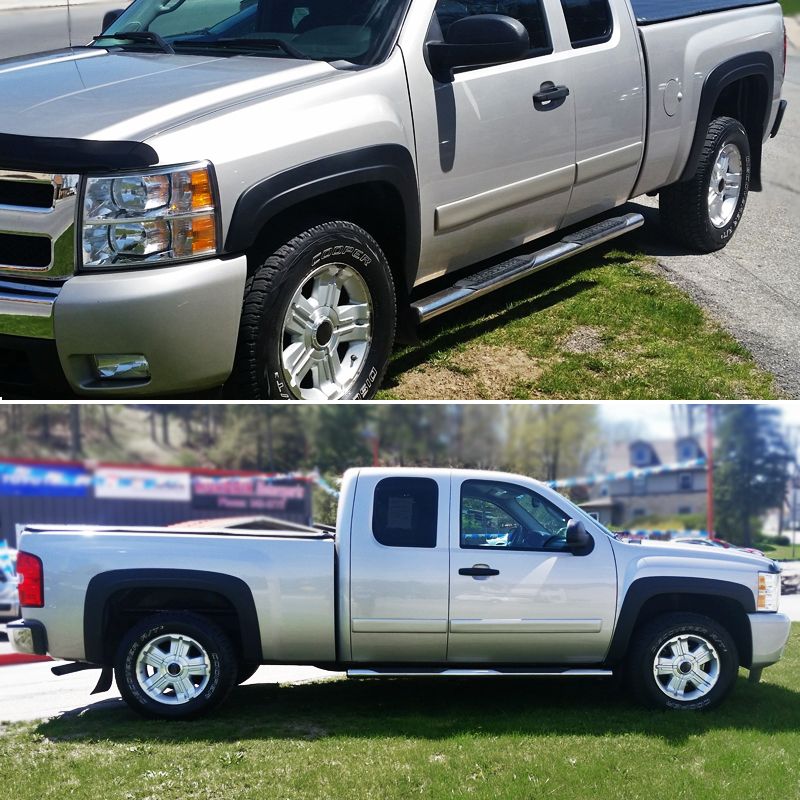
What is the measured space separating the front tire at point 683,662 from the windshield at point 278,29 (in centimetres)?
322

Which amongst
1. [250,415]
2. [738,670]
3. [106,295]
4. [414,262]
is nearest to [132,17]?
[414,262]

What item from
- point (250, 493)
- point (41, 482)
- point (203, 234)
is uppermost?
point (203, 234)

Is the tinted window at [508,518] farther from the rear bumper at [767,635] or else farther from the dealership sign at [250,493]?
the dealership sign at [250,493]

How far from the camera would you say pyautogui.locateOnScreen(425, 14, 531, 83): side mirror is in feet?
16.4

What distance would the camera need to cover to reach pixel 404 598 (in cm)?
524

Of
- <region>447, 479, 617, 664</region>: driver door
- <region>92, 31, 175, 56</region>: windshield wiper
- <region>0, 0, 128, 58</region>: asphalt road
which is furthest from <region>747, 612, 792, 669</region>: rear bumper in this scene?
<region>0, 0, 128, 58</region>: asphalt road

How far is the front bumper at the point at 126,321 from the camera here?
3.94 m

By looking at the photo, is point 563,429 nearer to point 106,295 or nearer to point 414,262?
point 414,262

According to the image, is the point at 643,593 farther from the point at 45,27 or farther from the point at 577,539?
the point at 45,27

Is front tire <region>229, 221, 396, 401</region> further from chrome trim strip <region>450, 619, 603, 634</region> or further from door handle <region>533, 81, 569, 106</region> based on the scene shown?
door handle <region>533, 81, 569, 106</region>

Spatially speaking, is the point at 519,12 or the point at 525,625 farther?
the point at 519,12

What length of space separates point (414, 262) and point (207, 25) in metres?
1.67

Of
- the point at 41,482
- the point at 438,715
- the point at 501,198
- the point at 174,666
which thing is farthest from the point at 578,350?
the point at 41,482

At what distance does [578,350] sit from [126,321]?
348cm
